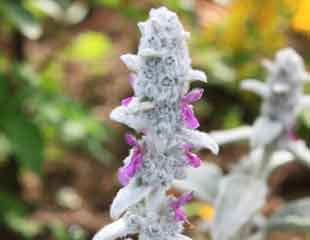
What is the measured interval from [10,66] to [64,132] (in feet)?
0.98

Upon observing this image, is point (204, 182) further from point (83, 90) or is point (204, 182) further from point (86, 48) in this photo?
point (83, 90)

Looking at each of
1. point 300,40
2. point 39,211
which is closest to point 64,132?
point 39,211

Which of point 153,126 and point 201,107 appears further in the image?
point 201,107

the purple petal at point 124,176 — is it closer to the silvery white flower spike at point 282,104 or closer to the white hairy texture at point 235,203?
the white hairy texture at point 235,203

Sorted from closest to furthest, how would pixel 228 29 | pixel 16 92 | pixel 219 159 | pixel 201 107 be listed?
pixel 16 92
pixel 219 159
pixel 201 107
pixel 228 29

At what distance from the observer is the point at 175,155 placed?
1.26 m

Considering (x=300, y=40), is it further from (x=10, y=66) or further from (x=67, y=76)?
(x=10, y=66)

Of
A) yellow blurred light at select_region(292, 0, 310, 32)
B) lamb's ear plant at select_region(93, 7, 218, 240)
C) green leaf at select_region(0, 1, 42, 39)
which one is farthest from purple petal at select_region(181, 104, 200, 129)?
yellow blurred light at select_region(292, 0, 310, 32)

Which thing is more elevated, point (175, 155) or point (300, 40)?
point (300, 40)

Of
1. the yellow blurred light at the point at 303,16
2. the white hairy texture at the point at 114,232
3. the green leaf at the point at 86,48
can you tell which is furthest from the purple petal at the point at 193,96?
the yellow blurred light at the point at 303,16

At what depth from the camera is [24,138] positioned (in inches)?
95.4

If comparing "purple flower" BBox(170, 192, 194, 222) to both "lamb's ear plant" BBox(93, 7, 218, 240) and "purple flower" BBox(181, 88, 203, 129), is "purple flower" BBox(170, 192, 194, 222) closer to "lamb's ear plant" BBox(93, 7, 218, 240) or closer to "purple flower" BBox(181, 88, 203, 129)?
"lamb's ear plant" BBox(93, 7, 218, 240)

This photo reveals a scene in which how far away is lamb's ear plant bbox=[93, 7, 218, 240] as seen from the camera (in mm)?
1198

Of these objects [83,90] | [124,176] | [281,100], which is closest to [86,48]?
[83,90]
